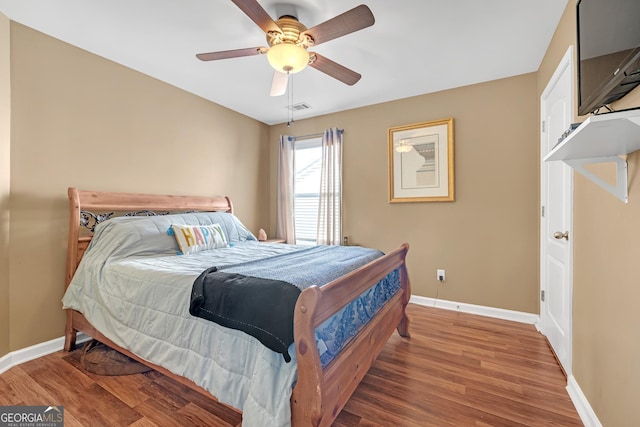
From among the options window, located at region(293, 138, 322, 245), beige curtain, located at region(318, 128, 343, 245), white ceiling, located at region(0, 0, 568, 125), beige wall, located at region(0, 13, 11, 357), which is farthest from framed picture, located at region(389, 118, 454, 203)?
beige wall, located at region(0, 13, 11, 357)

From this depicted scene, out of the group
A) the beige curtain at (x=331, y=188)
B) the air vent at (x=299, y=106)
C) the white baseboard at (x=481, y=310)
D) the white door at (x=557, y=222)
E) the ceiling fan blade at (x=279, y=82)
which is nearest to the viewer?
the white door at (x=557, y=222)

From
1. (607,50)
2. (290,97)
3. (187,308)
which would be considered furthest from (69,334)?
(607,50)

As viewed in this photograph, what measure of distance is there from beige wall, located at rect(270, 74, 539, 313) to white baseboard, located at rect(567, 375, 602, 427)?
1261 mm

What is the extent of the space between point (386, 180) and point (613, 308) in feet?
8.50

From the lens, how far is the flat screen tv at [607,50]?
948 millimetres

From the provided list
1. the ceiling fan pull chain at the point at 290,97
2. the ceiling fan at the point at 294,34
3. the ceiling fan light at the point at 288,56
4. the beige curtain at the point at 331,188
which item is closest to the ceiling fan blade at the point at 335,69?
the ceiling fan at the point at 294,34

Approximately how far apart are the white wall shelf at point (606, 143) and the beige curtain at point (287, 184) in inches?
135

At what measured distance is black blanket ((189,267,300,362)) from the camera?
1283mm

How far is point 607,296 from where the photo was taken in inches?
56.1

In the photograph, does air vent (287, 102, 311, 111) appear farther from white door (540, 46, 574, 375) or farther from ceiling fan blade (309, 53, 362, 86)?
white door (540, 46, 574, 375)

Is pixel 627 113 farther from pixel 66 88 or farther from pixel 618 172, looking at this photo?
pixel 66 88

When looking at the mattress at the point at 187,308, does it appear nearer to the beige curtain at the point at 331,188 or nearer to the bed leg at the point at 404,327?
the bed leg at the point at 404,327

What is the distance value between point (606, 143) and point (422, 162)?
2.41 m

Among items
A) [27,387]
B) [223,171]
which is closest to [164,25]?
[223,171]
